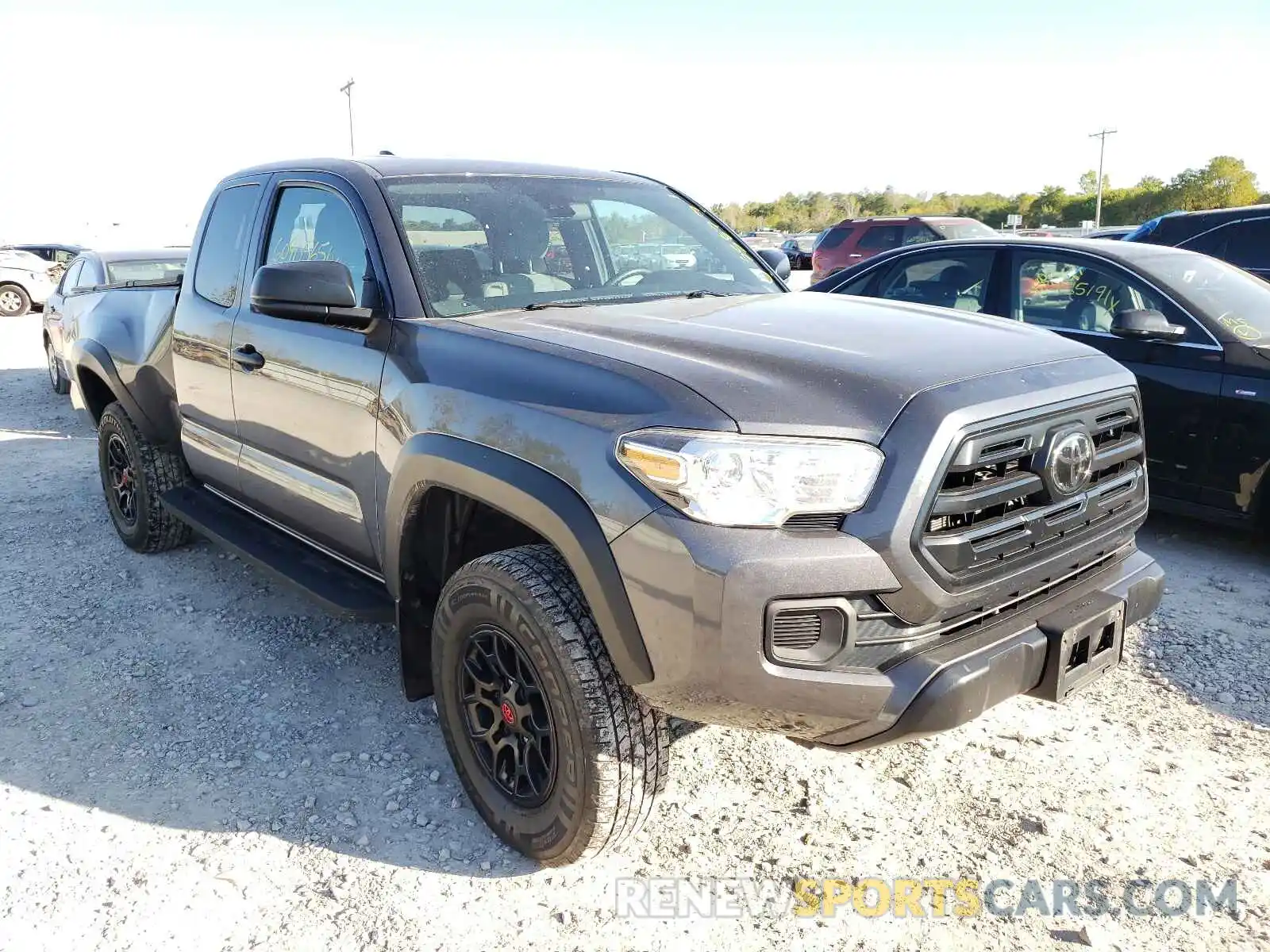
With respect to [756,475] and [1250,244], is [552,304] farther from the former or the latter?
[1250,244]

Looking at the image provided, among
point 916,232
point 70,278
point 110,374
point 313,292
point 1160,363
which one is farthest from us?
point 916,232

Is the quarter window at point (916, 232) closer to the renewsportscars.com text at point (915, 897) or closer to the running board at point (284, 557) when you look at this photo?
the running board at point (284, 557)

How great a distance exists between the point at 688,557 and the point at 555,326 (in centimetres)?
101

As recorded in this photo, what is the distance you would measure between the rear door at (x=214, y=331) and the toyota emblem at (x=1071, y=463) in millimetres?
3059

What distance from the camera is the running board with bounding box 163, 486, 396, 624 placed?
3213 mm

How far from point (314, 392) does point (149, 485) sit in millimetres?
2108

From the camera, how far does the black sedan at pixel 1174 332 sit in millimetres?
4633

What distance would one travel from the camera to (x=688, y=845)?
2.77 meters

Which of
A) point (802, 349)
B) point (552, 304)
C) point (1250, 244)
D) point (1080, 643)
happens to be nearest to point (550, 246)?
point (552, 304)

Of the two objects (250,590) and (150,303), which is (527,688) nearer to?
(250,590)

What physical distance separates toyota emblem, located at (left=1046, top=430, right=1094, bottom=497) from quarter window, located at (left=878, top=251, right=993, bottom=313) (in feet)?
10.6

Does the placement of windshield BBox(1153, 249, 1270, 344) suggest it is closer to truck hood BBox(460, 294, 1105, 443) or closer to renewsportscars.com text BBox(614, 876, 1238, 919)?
truck hood BBox(460, 294, 1105, 443)

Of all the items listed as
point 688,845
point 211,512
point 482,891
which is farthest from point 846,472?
point 211,512

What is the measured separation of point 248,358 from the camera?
12.1 feet
